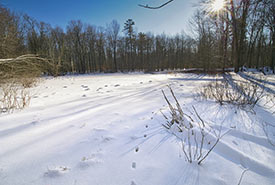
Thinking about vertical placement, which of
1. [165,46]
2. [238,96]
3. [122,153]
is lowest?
[122,153]

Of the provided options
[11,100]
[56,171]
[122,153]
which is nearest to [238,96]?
[122,153]

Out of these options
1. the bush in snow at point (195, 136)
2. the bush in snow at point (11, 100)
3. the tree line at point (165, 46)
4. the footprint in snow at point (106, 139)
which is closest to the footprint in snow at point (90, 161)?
the footprint in snow at point (106, 139)

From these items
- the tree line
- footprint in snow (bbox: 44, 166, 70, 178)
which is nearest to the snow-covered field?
footprint in snow (bbox: 44, 166, 70, 178)

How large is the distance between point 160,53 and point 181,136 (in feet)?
117

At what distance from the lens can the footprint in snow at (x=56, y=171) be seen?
100 cm

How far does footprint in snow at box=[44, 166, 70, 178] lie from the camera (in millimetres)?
995

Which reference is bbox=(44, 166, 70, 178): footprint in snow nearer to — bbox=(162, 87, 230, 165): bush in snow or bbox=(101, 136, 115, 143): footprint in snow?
bbox=(101, 136, 115, 143): footprint in snow

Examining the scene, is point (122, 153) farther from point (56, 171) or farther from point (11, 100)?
point (11, 100)

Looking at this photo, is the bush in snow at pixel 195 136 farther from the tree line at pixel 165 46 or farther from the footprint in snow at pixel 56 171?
the tree line at pixel 165 46

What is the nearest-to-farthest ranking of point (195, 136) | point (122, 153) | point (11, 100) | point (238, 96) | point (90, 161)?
point (90, 161) < point (122, 153) < point (195, 136) < point (238, 96) < point (11, 100)

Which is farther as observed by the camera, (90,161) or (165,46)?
(165,46)

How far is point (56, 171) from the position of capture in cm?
104

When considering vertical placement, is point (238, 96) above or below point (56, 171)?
above

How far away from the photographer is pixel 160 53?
34.2m
